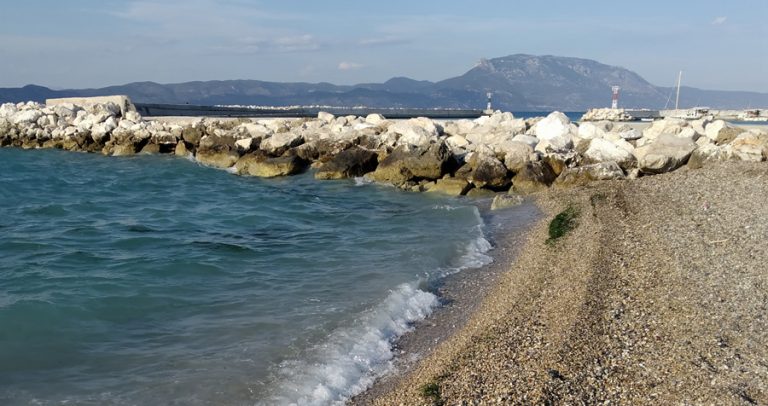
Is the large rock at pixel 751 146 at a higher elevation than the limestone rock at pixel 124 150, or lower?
higher

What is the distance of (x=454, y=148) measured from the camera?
17.9 meters

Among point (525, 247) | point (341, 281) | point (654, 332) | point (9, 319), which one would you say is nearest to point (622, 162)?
point (525, 247)

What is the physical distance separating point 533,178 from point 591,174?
1.40 m

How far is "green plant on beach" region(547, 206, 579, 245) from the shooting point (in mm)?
10357

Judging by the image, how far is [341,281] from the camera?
8641mm

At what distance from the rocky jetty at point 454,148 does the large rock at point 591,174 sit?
2 cm

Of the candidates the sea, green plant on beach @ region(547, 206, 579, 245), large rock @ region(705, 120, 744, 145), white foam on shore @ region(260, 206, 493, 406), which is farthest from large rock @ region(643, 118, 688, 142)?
white foam on shore @ region(260, 206, 493, 406)

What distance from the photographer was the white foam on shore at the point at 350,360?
17.4ft

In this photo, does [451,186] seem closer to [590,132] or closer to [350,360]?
[590,132]

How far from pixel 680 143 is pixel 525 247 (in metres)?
8.24

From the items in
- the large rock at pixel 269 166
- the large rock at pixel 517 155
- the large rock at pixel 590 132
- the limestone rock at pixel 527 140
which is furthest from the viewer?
the large rock at pixel 269 166

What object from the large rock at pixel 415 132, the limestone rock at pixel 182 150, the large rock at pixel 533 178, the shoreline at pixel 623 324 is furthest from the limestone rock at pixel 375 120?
the shoreline at pixel 623 324

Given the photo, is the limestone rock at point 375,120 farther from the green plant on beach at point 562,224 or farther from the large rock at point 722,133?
the green plant on beach at point 562,224

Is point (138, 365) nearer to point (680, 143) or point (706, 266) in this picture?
point (706, 266)
